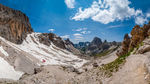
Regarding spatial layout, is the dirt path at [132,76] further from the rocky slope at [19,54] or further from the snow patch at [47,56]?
the snow patch at [47,56]

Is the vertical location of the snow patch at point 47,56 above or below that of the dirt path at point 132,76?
above

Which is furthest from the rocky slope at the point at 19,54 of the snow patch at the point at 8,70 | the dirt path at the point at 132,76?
the dirt path at the point at 132,76

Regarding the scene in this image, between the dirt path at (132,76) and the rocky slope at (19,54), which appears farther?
the rocky slope at (19,54)

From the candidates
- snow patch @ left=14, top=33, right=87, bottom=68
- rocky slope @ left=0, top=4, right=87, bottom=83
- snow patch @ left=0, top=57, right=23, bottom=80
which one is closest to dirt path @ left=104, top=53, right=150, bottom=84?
rocky slope @ left=0, top=4, right=87, bottom=83

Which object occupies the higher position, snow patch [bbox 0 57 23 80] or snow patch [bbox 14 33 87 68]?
snow patch [bbox 14 33 87 68]

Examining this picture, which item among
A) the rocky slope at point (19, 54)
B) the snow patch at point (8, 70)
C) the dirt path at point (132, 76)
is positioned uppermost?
the rocky slope at point (19, 54)

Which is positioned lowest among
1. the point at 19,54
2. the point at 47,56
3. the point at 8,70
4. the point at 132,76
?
the point at 132,76

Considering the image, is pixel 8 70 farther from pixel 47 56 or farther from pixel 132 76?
pixel 47 56

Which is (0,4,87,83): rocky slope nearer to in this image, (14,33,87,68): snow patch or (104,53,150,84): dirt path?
(14,33,87,68): snow patch

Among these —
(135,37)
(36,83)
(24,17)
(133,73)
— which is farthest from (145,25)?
(24,17)

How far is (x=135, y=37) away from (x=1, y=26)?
229ft

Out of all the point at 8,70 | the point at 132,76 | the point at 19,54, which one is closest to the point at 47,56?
the point at 19,54

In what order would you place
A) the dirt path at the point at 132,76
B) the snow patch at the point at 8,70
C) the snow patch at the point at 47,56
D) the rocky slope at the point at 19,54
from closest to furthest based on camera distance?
the dirt path at the point at 132,76
the snow patch at the point at 8,70
the rocky slope at the point at 19,54
the snow patch at the point at 47,56

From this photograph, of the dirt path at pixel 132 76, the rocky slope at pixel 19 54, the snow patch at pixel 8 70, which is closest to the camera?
the dirt path at pixel 132 76
